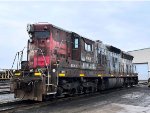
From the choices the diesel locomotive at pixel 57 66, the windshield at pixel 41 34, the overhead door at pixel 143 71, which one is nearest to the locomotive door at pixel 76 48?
the diesel locomotive at pixel 57 66

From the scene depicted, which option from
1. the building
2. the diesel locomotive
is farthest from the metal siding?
the diesel locomotive

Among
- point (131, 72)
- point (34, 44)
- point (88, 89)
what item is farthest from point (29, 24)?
point (131, 72)

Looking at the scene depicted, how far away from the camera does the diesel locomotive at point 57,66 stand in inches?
477

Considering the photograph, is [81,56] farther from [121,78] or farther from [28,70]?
[121,78]

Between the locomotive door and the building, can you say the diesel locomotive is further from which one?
the building

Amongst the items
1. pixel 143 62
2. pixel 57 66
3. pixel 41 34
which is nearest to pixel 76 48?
pixel 41 34

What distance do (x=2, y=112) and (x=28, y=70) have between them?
11.4 ft

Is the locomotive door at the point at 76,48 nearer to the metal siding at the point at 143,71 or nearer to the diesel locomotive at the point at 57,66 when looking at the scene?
the diesel locomotive at the point at 57,66

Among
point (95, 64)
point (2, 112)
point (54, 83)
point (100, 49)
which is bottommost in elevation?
point (2, 112)

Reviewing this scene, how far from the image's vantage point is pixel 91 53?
17.1 metres

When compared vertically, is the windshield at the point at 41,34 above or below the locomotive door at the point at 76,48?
above

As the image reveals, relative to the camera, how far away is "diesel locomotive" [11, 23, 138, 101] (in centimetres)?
1212

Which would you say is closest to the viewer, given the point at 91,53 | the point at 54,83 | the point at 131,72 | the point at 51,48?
the point at 54,83

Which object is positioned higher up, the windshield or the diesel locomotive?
the windshield
